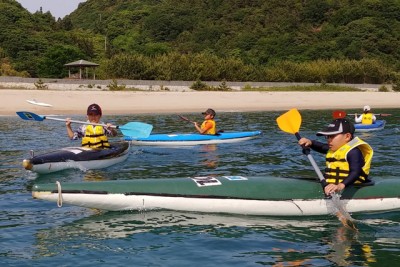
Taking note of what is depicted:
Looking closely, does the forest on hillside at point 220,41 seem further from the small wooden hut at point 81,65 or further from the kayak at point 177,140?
the kayak at point 177,140

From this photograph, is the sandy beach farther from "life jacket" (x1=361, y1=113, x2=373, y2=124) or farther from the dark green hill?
the dark green hill

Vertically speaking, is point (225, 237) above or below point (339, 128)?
below

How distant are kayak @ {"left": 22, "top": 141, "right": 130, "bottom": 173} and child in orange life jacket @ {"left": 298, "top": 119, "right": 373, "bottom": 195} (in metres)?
5.16

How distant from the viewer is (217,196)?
7109 millimetres

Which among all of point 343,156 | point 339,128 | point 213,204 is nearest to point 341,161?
point 343,156

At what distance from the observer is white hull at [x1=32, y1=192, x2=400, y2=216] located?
689cm

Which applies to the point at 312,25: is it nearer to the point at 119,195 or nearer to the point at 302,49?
the point at 302,49

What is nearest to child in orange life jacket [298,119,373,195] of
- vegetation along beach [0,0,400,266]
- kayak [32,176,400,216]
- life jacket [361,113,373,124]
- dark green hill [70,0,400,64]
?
vegetation along beach [0,0,400,266]

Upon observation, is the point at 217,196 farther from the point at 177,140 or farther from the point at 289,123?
the point at 177,140

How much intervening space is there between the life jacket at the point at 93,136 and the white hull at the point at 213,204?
423 cm

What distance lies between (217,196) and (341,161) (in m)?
1.68

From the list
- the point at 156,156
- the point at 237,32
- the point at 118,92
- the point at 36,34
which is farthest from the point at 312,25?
the point at 156,156

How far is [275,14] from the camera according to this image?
83.1 m

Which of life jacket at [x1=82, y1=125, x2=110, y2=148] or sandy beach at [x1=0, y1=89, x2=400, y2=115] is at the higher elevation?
sandy beach at [x1=0, y1=89, x2=400, y2=115]
